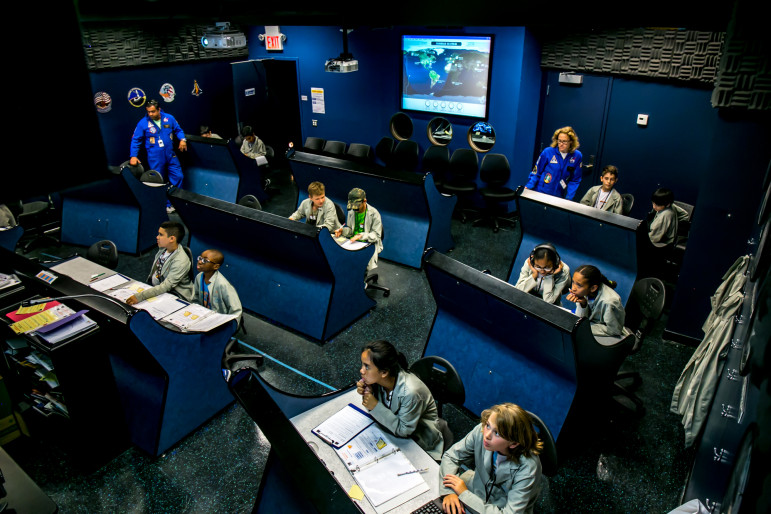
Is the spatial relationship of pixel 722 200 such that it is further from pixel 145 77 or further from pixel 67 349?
pixel 145 77

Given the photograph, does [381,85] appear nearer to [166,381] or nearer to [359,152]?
[359,152]

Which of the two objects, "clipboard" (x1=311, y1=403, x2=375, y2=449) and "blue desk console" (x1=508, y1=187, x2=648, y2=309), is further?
"blue desk console" (x1=508, y1=187, x2=648, y2=309)

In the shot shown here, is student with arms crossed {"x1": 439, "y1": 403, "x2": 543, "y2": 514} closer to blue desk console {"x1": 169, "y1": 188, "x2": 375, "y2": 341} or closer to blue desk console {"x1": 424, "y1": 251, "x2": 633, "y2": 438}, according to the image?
blue desk console {"x1": 424, "y1": 251, "x2": 633, "y2": 438}

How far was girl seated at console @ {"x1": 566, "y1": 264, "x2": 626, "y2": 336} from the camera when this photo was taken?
4.05 metres

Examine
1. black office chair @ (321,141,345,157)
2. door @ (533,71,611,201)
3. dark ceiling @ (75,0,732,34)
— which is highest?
dark ceiling @ (75,0,732,34)

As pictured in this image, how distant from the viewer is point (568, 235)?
5.38 metres

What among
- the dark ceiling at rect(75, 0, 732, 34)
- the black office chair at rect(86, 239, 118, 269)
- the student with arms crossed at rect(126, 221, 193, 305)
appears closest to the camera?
the dark ceiling at rect(75, 0, 732, 34)

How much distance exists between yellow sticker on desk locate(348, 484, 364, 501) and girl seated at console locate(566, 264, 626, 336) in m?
2.29

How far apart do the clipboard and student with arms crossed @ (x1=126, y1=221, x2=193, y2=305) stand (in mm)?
2473

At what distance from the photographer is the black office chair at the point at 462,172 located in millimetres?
8336

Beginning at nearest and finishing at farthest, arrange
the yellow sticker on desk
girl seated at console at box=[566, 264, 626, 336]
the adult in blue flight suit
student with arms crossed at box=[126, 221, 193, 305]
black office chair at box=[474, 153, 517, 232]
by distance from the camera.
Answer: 1. the yellow sticker on desk
2. girl seated at console at box=[566, 264, 626, 336]
3. student with arms crossed at box=[126, 221, 193, 305]
4. the adult in blue flight suit
5. black office chair at box=[474, 153, 517, 232]

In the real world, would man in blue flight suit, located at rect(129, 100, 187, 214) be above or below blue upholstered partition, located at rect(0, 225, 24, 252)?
above

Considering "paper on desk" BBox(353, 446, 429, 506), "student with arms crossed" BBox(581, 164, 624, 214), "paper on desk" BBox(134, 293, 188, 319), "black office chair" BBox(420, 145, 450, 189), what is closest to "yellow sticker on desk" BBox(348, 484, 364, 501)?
"paper on desk" BBox(353, 446, 429, 506)

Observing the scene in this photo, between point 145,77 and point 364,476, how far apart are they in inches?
359
